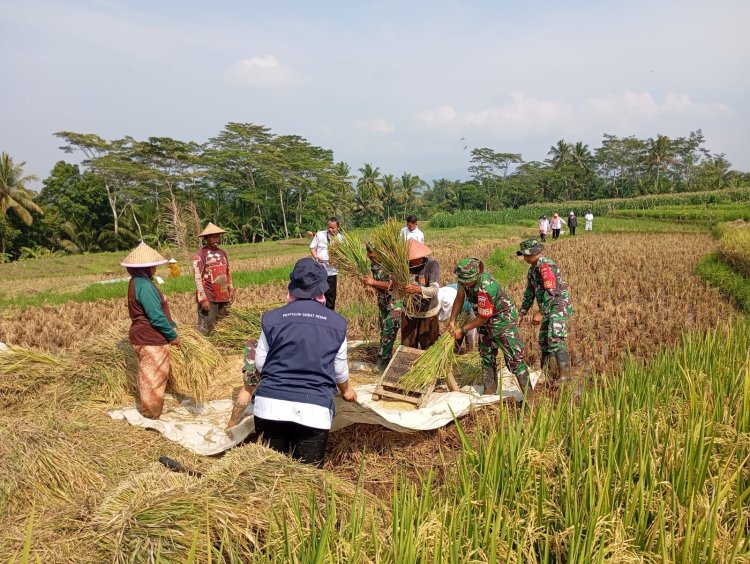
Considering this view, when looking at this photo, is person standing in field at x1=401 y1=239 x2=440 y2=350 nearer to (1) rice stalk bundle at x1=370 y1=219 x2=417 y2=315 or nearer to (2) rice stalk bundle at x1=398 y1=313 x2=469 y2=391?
(1) rice stalk bundle at x1=370 y1=219 x2=417 y2=315

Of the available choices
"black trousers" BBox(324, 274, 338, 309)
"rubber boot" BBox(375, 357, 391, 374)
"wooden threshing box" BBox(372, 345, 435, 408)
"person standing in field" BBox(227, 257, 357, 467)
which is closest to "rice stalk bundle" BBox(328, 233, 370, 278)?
"rubber boot" BBox(375, 357, 391, 374)

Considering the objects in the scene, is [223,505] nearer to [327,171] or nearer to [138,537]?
[138,537]

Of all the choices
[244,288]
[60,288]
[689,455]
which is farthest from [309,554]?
[60,288]

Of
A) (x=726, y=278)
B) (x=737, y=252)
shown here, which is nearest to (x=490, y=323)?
(x=726, y=278)

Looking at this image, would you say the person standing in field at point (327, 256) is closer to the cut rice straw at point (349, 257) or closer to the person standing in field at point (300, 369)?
the cut rice straw at point (349, 257)

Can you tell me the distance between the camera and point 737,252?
10.5 metres

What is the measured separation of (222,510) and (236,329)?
13.9ft

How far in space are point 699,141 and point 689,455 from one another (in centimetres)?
7070

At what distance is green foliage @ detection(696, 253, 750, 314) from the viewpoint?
8094mm

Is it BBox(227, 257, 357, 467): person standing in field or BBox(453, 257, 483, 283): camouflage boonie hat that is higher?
BBox(453, 257, 483, 283): camouflage boonie hat

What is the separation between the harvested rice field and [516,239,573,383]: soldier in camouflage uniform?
1.24 m

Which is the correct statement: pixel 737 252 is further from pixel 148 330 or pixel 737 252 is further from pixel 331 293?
pixel 148 330

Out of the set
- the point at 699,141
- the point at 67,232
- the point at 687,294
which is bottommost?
the point at 687,294

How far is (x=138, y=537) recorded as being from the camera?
1800 mm
